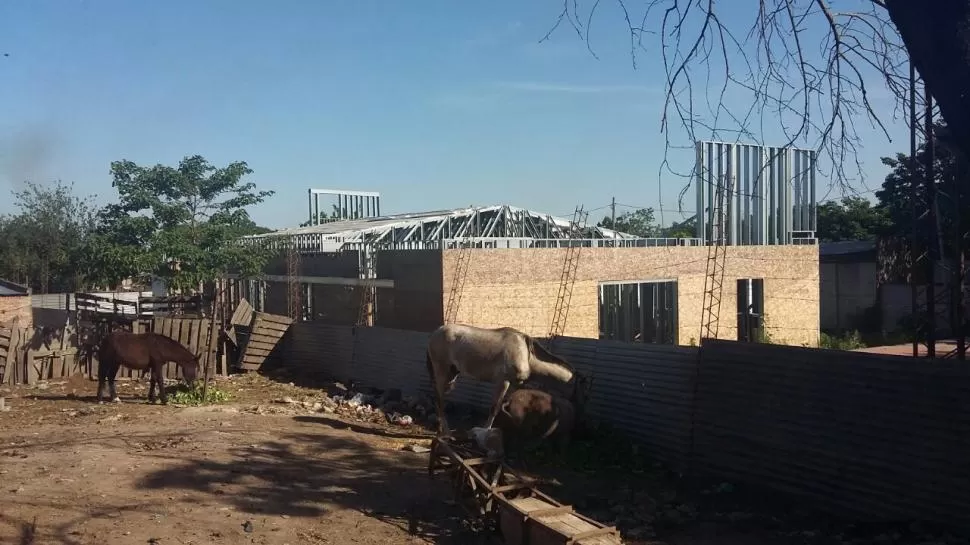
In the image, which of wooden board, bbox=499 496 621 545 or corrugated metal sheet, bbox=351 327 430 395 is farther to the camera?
corrugated metal sheet, bbox=351 327 430 395

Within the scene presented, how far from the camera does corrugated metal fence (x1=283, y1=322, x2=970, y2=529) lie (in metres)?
8.53

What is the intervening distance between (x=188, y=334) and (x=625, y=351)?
1098 cm

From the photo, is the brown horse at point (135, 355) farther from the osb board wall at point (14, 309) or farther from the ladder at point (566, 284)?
the osb board wall at point (14, 309)

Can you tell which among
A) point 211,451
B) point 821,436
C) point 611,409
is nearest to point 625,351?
point 611,409

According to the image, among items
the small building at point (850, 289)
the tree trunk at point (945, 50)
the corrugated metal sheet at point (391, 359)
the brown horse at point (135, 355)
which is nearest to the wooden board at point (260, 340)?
the corrugated metal sheet at point (391, 359)

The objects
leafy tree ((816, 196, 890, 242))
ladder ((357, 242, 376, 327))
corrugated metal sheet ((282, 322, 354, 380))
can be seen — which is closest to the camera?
corrugated metal sheet ((282, 322, 354, 380))

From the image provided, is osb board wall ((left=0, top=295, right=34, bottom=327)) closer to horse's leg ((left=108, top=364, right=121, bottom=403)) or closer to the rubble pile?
horse's leg ((left=108, top=364, right=121, bottom=403))

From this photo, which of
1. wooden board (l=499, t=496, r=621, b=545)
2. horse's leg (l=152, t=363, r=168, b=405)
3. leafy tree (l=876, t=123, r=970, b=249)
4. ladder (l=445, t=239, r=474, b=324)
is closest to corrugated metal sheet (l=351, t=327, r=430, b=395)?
ladder (l=445, t=239, r=474, b=324)

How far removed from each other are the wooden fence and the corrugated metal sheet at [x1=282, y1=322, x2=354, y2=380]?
5.77ft

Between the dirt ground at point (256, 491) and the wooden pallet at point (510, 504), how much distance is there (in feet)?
1.20

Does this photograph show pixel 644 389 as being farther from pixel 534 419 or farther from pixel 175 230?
pixel 175 230

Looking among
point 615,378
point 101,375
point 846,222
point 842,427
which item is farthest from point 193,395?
point 846,222

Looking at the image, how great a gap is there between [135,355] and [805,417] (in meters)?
11.7

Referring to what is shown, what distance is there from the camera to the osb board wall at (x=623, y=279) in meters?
20.2
